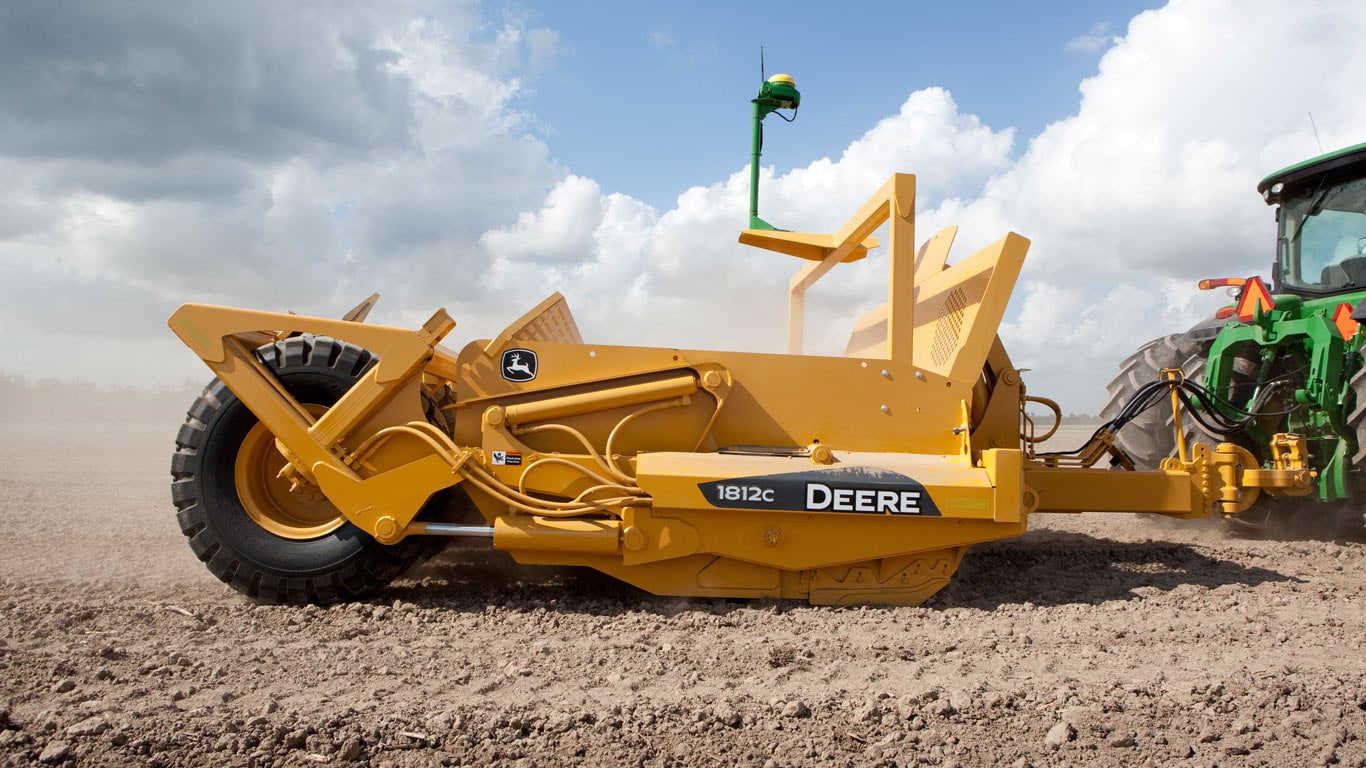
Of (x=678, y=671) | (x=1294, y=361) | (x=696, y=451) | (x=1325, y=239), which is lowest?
(x=678, y=671)

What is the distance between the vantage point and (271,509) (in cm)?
448

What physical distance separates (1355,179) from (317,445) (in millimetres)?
6823

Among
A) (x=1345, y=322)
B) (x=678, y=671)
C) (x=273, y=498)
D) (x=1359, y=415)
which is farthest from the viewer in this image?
(x=1345, y=322)

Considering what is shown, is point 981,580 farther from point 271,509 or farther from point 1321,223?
point 1321,223

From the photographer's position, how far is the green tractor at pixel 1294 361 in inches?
221

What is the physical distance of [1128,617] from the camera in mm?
4004

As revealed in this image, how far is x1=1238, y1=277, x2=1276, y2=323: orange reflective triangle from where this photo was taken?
5.97 meters

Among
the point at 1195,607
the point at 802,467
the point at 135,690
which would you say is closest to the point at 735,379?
the point at 802,467

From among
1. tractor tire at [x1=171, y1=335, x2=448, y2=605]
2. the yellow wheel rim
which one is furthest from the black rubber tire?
the yellow wheel rim

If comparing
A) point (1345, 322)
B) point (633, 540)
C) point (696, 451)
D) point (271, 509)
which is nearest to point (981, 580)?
point (696, 451)

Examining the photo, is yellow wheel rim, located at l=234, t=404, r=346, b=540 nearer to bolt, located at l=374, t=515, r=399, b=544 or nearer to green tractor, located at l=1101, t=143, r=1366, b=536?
bolt, located at l=374, t=515, r=399, b=544

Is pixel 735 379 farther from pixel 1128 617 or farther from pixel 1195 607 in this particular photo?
pixel 1195 607

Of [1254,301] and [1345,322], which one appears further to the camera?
[1254,301]

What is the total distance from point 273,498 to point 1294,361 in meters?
6.48
